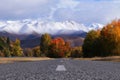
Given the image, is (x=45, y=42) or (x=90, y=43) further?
(x=45, y=42)

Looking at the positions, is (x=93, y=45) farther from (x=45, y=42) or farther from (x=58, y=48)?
(x=45, y=42)

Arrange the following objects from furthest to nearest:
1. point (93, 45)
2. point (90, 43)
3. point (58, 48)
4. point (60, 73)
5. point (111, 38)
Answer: point (58, 48) → point (90, 43) → point (93, 45) → point (111, 38) → point (60, 73)

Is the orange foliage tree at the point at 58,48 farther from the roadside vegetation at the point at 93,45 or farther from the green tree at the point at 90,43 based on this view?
the green tree at the point at 90,43

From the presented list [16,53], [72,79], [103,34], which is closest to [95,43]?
[103,34]

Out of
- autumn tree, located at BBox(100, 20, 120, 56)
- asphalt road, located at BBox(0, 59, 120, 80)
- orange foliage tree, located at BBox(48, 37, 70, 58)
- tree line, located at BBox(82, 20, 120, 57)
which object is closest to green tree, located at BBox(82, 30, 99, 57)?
tree line, located at BBox(82, 20, 120, 57)

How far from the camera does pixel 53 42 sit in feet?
463

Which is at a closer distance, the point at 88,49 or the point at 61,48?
the point at 88,49

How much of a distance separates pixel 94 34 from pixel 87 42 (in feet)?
11.9

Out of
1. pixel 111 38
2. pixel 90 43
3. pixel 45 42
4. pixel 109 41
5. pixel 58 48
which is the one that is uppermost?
pixel 45 42

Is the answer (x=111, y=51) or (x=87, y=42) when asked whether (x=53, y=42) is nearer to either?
(x=87, y=42)

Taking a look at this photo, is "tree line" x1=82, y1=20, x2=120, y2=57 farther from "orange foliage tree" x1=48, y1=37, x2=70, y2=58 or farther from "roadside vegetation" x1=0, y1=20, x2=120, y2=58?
"orange foliage tree" x1=48, y1=37, x2=70, y2=58

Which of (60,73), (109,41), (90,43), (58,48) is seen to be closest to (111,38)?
(109,41)

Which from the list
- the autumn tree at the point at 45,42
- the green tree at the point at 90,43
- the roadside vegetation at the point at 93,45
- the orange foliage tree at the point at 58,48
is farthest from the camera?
the autumn tree at the point at 45,42

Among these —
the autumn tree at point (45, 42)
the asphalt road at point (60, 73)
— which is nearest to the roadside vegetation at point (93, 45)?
the autumn tree at point (45, 42)
